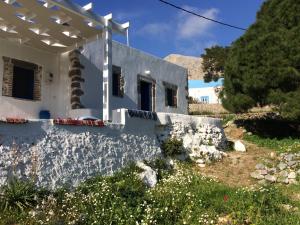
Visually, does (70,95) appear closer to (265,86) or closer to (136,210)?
(136,210)

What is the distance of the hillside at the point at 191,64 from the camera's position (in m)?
62.5

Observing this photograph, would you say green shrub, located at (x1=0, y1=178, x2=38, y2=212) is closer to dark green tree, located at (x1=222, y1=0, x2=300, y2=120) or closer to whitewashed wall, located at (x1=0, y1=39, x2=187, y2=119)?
whitewashed wall, located at (x1=0, y1=39, x2=187, y2=119)

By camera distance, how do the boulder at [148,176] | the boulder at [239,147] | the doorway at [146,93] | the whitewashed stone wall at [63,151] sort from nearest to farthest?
the whitewashed stone wall at [63,151] → the boulder at [148,176] → the boulder at [239,147] → the doorway at [146,93]

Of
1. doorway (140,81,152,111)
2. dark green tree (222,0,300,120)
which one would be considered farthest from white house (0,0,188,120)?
dark green tree (222,0,300,120)

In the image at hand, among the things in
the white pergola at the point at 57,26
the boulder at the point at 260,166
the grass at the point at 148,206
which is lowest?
the grass at the point at 148,206

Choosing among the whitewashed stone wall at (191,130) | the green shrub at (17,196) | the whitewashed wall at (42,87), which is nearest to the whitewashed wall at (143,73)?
the whitewashed wall at (42,87)

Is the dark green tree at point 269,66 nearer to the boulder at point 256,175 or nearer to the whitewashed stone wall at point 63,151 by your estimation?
the boulder at point 256,175

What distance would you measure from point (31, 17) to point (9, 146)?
425 centimetres

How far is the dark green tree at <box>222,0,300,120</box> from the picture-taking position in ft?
52.9

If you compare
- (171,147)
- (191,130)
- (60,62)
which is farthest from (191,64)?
(171,147)

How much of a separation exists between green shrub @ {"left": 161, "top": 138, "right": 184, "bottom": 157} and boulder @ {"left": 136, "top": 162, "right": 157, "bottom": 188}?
1.77 meters

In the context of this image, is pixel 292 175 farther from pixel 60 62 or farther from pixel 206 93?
pixel 206 93

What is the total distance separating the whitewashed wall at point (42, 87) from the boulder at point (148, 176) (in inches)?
172

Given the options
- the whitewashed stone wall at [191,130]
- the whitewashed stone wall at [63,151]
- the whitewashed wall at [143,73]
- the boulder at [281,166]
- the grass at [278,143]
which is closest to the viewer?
the whitewashed stone wall at [63,151]
